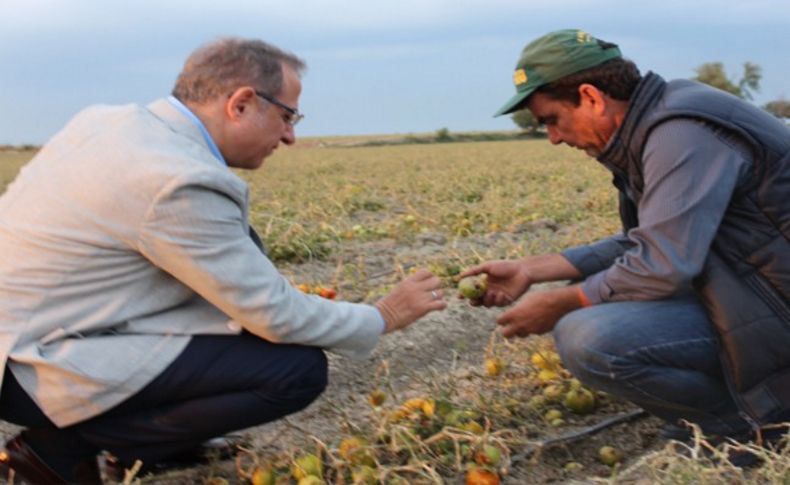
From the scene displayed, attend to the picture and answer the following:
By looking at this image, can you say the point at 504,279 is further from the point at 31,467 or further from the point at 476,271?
the point at 31,467

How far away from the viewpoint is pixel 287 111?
2.84 meters

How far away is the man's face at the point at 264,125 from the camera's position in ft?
9.16

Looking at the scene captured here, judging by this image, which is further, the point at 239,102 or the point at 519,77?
the point at 519,77

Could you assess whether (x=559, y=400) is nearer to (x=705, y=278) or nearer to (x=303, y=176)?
(x=705, y=278)

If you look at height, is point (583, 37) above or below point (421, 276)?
above

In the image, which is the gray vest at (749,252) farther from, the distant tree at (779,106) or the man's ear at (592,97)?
the distant tree at (779,106)

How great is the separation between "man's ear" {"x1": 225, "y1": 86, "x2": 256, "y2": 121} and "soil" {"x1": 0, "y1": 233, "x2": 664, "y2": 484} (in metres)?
0.90

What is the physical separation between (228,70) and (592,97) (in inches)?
38.7

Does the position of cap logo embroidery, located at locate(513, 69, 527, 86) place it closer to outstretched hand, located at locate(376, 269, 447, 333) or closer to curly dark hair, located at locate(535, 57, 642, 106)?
curly dark hair, located at locate(535, 57, 642, 106)

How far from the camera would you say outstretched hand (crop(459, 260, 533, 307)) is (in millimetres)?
3283

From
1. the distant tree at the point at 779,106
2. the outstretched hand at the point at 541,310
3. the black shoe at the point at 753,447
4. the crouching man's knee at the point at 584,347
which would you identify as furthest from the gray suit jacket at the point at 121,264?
the distant tree at the point at 779,106

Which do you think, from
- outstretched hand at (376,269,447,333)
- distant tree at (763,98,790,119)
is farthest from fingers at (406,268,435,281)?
distant tree at (763,98,790,119)


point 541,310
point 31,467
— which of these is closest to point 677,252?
point 541,310

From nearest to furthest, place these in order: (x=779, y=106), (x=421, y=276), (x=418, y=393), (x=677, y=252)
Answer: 1. (x=677, y=252)
2. (x=421, y=276)
3. (x=418, y=393)
4. (x=779, y=106)
